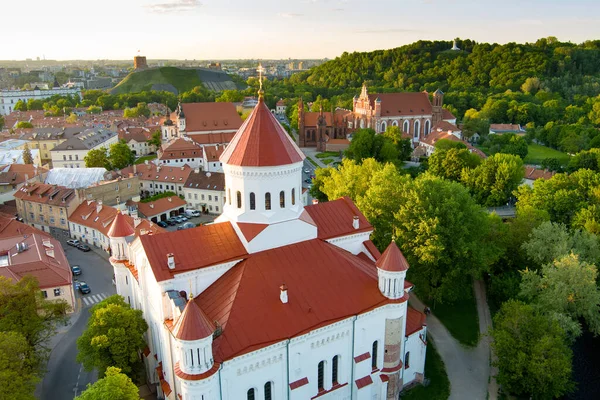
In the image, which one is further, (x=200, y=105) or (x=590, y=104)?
(x=590, y=104)

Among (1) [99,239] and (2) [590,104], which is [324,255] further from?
(2) [590,104]

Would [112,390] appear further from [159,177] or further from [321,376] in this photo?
[159,177]

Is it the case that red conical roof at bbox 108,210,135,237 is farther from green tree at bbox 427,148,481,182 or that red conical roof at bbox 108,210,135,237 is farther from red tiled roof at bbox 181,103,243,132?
red tiled roof at bbox 181,103,243,132

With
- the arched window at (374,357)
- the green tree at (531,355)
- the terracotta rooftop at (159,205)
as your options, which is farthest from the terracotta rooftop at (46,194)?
the green tree at (531,355)

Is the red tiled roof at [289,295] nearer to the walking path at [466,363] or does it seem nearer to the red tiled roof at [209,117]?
the walking path at [466,363]

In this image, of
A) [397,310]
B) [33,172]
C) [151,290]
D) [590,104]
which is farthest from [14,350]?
[590,104]

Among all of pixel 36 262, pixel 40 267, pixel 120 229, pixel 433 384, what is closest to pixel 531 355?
pixel 433 384
